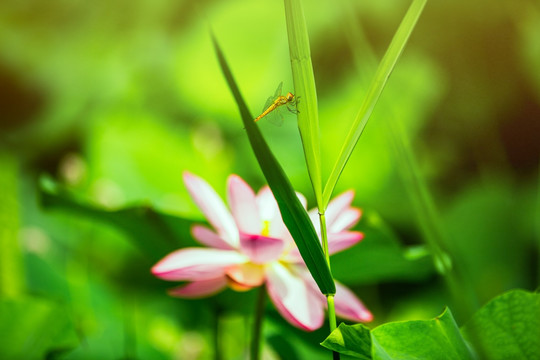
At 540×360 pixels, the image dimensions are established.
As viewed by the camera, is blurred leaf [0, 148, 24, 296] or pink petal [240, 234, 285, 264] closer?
pink petal [240, 234, 285, 264]

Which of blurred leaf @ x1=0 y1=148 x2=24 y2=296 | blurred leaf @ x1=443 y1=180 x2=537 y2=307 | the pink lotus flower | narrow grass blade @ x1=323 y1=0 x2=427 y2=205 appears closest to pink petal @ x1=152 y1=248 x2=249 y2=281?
the pink lotus flower

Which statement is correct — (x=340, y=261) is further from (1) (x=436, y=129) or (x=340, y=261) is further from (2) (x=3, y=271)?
(1) (x=436, y=129)

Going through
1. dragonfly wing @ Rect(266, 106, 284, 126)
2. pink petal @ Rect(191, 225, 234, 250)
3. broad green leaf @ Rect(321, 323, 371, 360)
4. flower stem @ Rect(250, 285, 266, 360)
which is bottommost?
broad green leaf @ Rect(321, 323, 371, 360)

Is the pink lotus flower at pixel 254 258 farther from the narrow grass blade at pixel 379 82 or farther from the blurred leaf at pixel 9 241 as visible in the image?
the blurred leaf at pixel 9 241

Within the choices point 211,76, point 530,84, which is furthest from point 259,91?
point 530,84

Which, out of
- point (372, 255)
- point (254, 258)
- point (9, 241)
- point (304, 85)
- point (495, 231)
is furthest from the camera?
point (495, 231)

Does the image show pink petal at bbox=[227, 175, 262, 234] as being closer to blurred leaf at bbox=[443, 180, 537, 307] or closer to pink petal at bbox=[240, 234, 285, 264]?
pink petal at bbox=[240, 234, 285, 264]

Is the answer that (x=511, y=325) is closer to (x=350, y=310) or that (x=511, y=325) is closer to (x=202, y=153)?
(x=350, y=310)

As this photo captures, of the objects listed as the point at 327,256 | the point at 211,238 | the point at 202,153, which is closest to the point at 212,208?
the point at 211,238

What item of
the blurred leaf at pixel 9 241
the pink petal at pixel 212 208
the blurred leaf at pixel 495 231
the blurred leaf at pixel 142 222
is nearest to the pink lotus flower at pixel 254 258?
the pink petal at pixel 212 208
